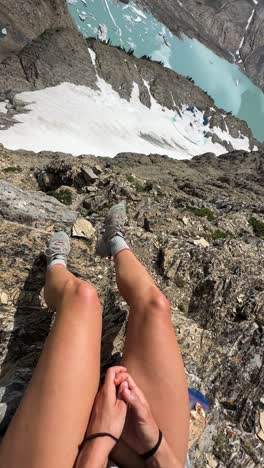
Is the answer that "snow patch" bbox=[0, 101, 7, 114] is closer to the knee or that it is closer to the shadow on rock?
the shadow on rock

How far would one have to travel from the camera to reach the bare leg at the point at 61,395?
2.54 metres

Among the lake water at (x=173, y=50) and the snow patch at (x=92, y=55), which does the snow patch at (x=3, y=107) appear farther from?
the lake water at (x=173, y=50)

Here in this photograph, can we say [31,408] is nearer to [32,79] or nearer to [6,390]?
[6,390]

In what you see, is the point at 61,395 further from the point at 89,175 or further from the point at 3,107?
the point at 3,107

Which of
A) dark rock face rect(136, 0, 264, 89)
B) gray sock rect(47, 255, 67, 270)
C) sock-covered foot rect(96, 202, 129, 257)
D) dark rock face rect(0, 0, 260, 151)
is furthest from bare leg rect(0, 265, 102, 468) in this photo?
dark rock face rect(136, 0, 264, 89)

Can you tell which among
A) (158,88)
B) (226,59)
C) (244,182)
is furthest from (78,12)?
(244,182)

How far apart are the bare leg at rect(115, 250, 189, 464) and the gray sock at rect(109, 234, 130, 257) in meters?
1.01

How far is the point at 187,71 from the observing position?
88125 mm

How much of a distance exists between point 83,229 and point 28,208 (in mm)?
1249

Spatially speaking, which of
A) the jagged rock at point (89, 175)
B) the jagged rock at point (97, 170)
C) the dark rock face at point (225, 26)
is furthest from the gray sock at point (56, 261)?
the dark rock face at point (225, 26)

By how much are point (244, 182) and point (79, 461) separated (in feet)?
70.8

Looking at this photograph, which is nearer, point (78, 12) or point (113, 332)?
point (113, 332)

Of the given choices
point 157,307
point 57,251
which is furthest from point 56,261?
point 157,307

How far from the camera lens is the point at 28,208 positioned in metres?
7.08
